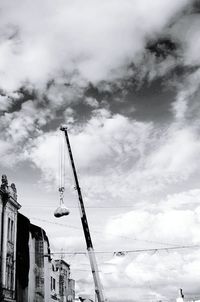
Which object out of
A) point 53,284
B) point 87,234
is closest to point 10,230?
point 87,234

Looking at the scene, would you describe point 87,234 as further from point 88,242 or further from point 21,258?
point 21,258

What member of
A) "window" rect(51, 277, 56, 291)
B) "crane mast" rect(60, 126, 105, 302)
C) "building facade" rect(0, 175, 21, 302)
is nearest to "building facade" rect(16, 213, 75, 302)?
"window" rect(51, 277, 56, 291)

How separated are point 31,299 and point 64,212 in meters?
26.6

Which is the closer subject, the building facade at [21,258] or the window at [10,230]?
the building facade at [21,258]

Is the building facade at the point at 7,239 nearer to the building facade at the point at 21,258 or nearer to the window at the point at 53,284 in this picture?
the building facade at the point at 21,258

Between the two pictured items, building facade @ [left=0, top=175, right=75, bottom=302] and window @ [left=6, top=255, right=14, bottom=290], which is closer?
building facade @ [left=0, top=175, right=75, bottom=302]

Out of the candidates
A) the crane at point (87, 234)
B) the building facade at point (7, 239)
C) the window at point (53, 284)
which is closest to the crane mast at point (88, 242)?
the crane at point (87, 234)

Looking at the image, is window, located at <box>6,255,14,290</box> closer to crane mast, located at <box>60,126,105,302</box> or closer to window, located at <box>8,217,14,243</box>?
window, located at <box>8,217,14,243</box>

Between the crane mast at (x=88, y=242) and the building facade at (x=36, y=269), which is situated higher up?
the building facade at (x=36, y=269)

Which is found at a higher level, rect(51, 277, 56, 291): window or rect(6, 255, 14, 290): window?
rect(51, 277, 56, 291): window

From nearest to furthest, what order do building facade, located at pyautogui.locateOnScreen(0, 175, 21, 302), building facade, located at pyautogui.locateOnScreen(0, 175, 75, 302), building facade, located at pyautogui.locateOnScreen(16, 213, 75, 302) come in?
building facade, located at pyautogui.locateOnScreen(0, 175, 21, 302), building facade, located at pyautogui.locateOnScreen(0, 175, 75, 302), building facade, located at pyautogui.locateOnScreen(16, 213, 75, 302)

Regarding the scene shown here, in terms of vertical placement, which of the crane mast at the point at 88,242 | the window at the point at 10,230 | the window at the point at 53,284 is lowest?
the crane mast at the point at 88,242

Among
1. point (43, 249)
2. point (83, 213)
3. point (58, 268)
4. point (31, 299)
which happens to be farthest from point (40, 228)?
point (83, 213)

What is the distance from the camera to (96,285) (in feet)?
49.5
